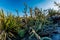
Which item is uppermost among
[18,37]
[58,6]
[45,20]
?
Answer: [58,6]

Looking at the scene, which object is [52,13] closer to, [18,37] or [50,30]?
[50,30]

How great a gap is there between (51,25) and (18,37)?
1548 mm

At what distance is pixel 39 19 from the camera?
8125 mm

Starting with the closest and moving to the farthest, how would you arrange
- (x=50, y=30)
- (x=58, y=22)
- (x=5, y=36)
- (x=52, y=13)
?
(x=5, y=36), (x=50, y=30), (x=58, y=22), (x=52, y=13)

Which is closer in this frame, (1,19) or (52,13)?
(1,19)

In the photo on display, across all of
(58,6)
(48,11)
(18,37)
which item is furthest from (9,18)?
(58,6)

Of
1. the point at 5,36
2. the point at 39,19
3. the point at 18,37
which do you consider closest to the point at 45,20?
the point at 39,19

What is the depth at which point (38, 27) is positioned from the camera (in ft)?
25.4

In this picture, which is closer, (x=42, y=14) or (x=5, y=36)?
(x=5, y=36)

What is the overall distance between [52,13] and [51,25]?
3.51 feet

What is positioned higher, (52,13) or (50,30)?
(52,13)

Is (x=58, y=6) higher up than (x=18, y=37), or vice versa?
(x=58, y=6)

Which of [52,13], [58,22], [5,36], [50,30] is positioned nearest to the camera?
[5,36]

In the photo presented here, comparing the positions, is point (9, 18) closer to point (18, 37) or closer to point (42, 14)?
point (18, 37)
